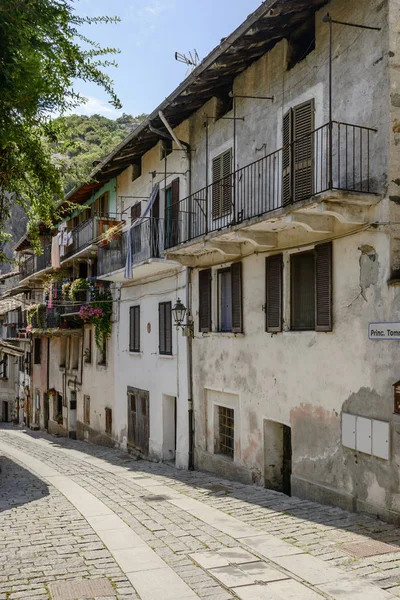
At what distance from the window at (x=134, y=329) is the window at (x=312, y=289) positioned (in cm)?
942

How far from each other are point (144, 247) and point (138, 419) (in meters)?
5.76

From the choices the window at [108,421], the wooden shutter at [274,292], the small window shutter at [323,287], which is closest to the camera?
the small window shutter at [323,287]

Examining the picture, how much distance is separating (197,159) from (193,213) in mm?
1575

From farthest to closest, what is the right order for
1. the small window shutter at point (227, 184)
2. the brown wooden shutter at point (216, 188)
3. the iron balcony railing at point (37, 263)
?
1. the iron balcony railing at point (37, 263)
2. the brown wooden shutter at point (216, 188)
3. the small window shutter at point (227, 184)

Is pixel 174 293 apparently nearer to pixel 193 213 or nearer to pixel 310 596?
pixel 193 213

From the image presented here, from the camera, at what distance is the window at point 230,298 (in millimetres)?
13375

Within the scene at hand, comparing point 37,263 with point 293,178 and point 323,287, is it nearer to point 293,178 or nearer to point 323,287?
point 293,178

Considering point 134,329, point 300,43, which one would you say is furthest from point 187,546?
point 134,329

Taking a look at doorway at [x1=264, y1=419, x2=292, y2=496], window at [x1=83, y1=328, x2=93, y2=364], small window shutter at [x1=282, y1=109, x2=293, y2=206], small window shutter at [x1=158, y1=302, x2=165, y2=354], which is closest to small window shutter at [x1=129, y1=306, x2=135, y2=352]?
small window shutter at [x1=158, y1=302, x2=165, y2=354]

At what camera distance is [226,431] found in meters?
14.3

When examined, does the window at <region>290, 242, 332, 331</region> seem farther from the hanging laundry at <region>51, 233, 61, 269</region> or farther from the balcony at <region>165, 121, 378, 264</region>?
the hanging laundry at <region>51, 233, 61, 269</region>

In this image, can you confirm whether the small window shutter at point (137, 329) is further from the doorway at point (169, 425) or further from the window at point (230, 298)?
the window at point (230, 298)

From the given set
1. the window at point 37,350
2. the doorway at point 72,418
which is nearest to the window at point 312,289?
the doorway at point 72,418

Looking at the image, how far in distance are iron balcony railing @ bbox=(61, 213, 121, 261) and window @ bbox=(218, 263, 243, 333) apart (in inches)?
318
